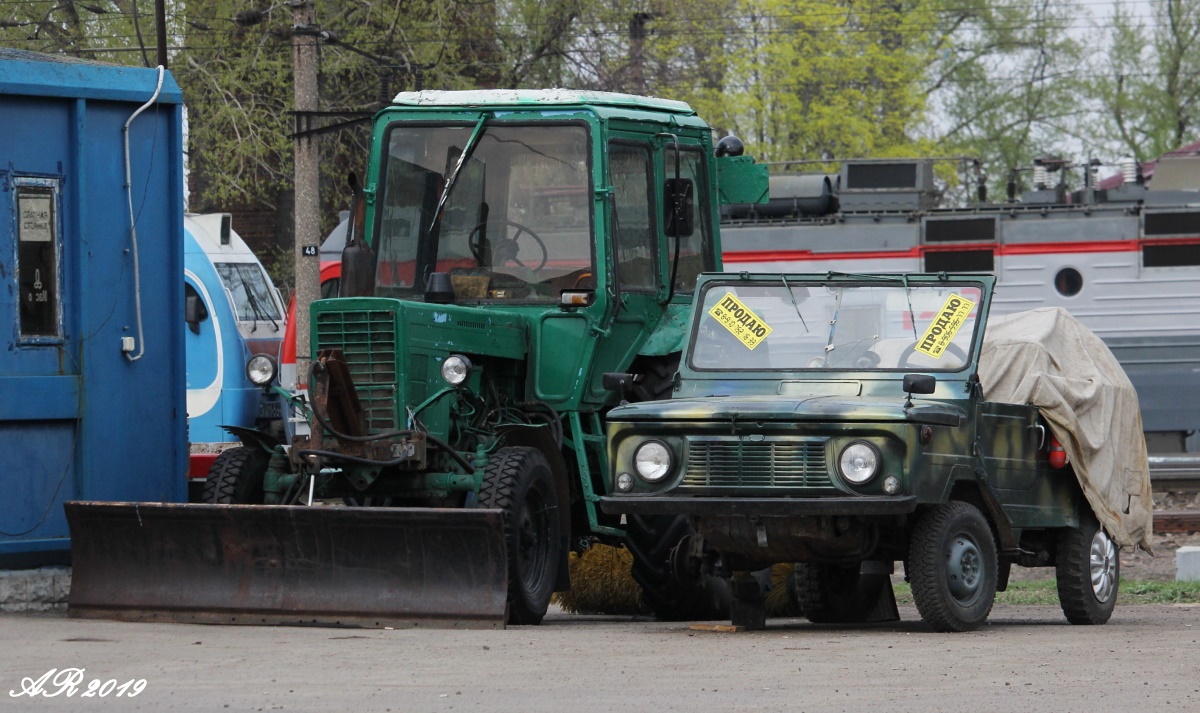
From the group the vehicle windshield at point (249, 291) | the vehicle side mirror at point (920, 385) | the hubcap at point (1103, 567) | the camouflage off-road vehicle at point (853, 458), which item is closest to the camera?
the camouflage off-road vehicle at point (853, 458)

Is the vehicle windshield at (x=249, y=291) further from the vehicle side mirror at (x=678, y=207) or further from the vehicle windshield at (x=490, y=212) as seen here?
the vehicle side mirror at (x=678, y=207)

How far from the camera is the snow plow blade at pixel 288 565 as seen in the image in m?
9.23

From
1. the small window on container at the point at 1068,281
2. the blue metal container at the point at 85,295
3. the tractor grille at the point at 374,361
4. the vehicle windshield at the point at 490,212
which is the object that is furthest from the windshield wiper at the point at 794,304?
the small window on container at the point at 1068,281

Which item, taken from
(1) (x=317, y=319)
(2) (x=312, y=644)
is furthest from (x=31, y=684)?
(1) (x=317, y=319)

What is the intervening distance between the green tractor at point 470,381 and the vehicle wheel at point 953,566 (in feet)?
5.86

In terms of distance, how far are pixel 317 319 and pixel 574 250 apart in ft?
5.38

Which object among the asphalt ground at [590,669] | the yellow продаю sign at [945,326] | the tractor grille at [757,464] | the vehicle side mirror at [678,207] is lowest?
the asphalt ground at [590,669]

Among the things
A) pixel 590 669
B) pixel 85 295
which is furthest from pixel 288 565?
pixel 590 669

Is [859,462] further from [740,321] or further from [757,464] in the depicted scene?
[740,321]

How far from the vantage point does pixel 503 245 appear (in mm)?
10602

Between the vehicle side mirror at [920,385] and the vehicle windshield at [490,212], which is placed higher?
the vehicle windshield at [490,212]

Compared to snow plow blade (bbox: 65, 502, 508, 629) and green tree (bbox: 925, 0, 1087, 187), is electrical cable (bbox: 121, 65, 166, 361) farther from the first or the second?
green tree (bbox: 925, 0, 1087, 187)

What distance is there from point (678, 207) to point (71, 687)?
486 centimetres

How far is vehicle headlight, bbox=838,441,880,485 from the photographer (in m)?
9.02
